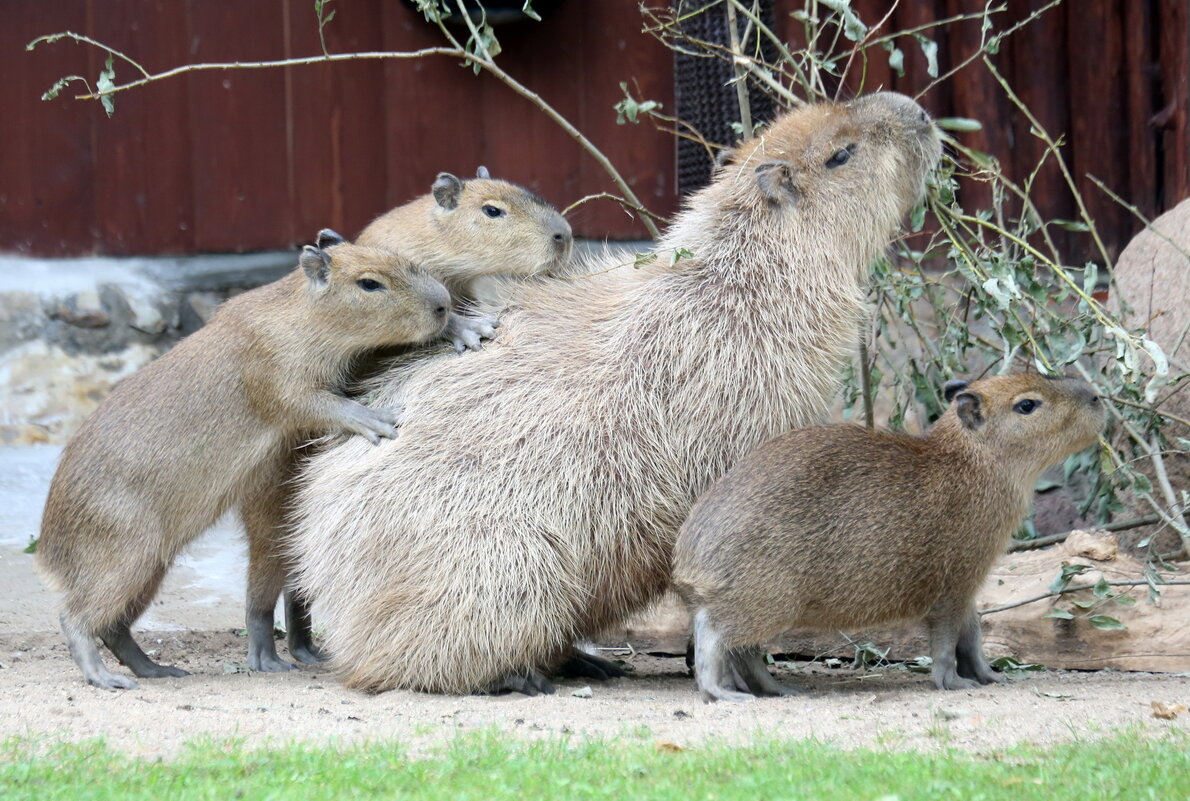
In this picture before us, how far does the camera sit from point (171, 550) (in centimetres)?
476

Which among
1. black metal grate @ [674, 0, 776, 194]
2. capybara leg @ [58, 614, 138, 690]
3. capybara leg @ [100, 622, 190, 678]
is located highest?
black metal grate @ [674, 0, 776, 194]

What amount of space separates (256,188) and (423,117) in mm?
1026

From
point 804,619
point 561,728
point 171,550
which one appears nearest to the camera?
point 561,728

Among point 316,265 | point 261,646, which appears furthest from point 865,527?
point 261,646

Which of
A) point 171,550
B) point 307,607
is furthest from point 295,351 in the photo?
point 307,607

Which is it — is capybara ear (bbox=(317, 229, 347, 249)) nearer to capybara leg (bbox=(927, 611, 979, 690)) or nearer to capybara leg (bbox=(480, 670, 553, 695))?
capybara leg (bbox=(480, 670, 553, 695))

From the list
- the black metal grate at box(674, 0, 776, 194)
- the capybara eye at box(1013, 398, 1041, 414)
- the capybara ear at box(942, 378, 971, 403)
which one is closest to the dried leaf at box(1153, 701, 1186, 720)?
the capybara eye at box(1013, 398, 1041, 414)

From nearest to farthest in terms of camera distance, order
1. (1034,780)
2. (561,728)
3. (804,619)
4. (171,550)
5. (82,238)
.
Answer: (1034,780)
(561,728)
(804,619)
(171,550)
(82,238)

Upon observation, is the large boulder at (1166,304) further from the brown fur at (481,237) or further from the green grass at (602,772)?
the green grass at (602,772)

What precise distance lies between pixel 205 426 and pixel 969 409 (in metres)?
2.40

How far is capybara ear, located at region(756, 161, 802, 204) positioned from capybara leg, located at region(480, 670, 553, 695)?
173cm

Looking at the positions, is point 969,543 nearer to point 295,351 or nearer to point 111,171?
point 295,351

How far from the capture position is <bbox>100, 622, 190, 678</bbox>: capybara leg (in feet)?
16.1

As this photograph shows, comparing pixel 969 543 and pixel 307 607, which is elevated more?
pixel 969 543
